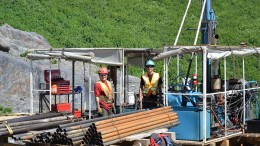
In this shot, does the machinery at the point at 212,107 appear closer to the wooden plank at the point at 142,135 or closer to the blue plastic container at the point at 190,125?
the blue plastic container at the point at 190,125

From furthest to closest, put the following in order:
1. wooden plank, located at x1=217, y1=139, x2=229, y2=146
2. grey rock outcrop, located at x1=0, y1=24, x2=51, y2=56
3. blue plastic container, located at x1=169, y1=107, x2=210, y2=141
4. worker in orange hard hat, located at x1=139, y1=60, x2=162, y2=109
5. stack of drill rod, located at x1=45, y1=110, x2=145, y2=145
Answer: grey rock outcrop, located at x1=0, y1=24, x2=51, y2=56 → worker in orange hard hat, located at x1=139, y1=60, x2=162, y2=109 → wooden plank, located at x1=217, y1=139, x2=229, y2=146 → blue plastic container, located at x1=169, y1=107, x2=210, y2=141 → stack of drill rod, located at x1=45, y1=110, x2=145, y2=145

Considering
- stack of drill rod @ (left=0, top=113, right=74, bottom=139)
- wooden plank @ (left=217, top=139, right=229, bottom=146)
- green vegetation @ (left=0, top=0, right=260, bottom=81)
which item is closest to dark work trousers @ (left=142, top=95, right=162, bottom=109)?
wooden plank @ (left=217, top=139, right=229, bottom=146)

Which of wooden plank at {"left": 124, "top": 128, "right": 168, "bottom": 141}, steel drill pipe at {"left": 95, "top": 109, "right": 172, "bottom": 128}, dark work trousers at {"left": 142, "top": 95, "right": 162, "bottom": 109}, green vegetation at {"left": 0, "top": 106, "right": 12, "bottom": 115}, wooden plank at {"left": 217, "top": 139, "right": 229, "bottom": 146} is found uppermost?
dark work trousers at {"left": 142, "top": 95, "right": 162, "bottom": 109}

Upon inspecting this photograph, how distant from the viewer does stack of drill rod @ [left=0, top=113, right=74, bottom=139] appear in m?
12.1

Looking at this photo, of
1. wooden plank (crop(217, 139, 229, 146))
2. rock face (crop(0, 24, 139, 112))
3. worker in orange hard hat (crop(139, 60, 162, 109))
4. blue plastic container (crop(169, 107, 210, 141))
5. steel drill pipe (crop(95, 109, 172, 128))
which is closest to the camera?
steel drill pipe (crop(95, 109, 172, 128))

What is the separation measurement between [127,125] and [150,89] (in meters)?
2.63

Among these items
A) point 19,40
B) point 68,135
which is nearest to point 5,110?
point 19,40

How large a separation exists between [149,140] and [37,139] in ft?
7.07

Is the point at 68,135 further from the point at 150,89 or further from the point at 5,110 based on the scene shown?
the point at 5,110

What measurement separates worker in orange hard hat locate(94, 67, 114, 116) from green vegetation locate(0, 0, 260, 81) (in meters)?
19.9

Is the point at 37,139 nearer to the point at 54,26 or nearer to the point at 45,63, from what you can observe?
the point at 45,63

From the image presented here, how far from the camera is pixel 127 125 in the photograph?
1244cm

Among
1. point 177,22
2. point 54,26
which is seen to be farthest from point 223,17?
point 54,26

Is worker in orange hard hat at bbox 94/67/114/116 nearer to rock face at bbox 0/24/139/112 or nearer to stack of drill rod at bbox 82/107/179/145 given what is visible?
stack of drill rod at bbox 82/107/179/145
